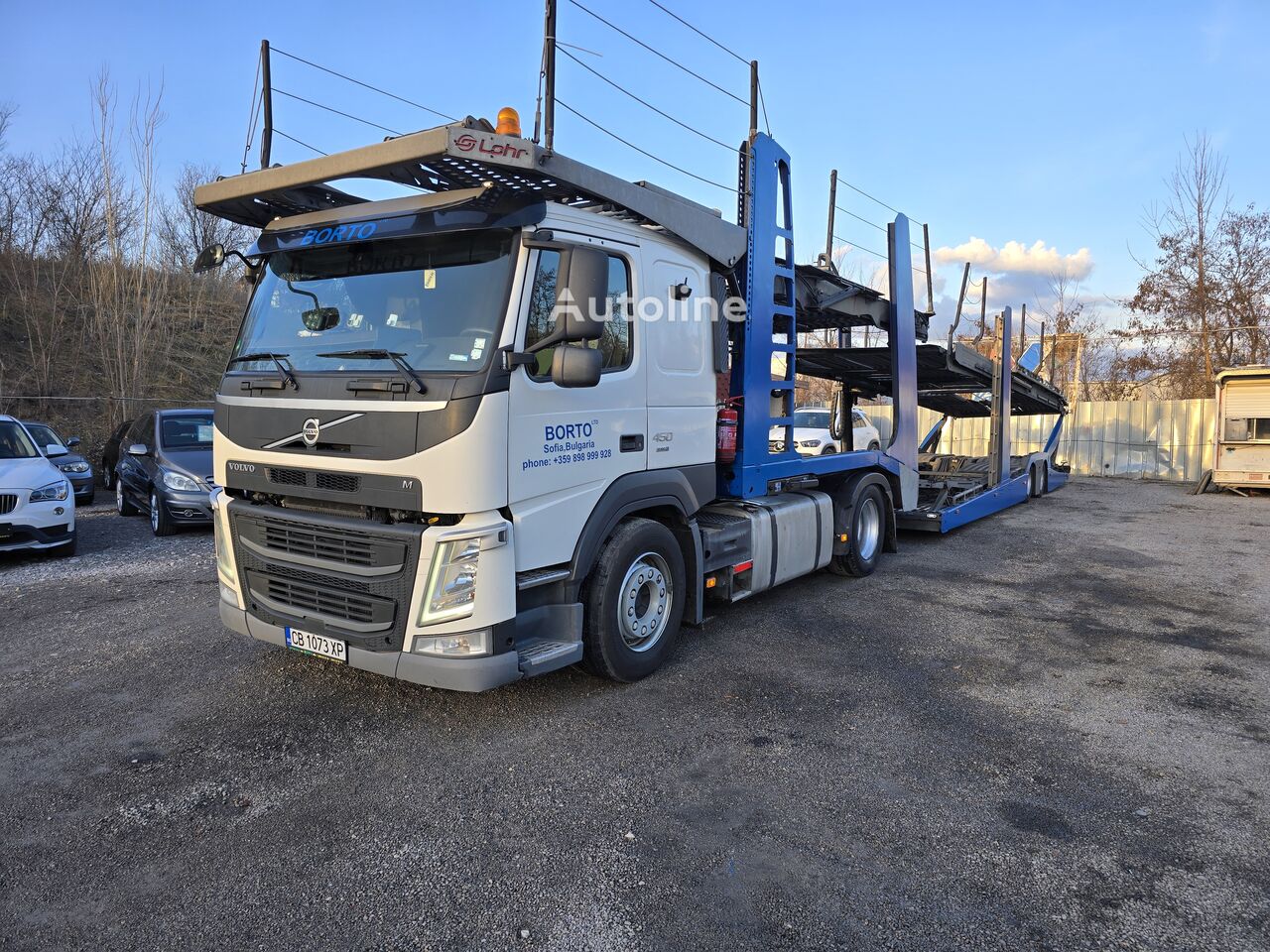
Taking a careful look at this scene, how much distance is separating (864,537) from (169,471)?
8630 mm

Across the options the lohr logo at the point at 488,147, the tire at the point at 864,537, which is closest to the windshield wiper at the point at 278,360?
the lohr logo at the point at 488,147

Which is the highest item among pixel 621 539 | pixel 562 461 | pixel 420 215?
pixel 420 215

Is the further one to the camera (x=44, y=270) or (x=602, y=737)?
(x=44, y=270)

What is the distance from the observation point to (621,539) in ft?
14.7

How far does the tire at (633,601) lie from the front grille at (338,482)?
140 cm

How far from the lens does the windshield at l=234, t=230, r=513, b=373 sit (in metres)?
3.79

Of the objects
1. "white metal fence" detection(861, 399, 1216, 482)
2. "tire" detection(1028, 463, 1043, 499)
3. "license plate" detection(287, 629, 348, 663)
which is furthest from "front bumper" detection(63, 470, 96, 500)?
"tire" detection(1028, 463, 1043, 499)

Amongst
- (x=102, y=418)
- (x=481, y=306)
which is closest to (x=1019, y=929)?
(x=481, y=306)

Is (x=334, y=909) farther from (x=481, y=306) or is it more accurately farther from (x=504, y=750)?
(x=481, y=306)

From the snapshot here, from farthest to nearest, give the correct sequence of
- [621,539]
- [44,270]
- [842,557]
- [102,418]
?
[44,270] < [102,418] < [842,557] < [621,539]

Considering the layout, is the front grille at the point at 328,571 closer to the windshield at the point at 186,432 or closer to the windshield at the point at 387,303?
the windshield at the point at 387,303

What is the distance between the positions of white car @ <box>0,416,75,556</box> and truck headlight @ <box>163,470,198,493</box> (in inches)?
51.2

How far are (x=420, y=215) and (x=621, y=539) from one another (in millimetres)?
2106

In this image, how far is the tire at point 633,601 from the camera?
4.39m
